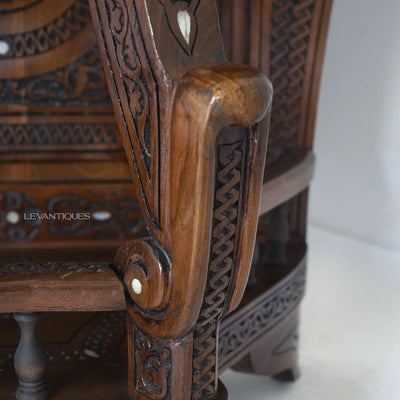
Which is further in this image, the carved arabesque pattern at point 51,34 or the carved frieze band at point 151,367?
the carved arabesque pattern at point 51,34

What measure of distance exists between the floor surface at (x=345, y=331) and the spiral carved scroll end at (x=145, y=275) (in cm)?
72

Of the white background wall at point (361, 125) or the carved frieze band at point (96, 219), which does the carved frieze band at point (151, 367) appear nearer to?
the carved frieze band at point (96, 219)

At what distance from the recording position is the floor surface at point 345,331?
A: 1519mm

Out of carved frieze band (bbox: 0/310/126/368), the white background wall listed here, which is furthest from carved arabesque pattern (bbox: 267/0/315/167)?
the white background wall

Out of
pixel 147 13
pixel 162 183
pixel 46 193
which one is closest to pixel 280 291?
pixel 46 193

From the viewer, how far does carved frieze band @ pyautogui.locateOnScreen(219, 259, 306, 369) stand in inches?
45.3

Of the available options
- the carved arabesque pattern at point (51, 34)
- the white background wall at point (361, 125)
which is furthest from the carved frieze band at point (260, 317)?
the white background wall at point (361, 125)

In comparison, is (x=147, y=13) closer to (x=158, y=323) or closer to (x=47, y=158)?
(x=158, y=323)

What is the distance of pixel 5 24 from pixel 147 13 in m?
0.59

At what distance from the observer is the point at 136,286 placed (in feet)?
2.73

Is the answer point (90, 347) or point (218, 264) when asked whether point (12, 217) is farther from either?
point (218, 264)

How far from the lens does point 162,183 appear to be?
784 millimetres

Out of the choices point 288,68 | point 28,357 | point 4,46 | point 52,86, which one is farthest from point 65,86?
point 28,357

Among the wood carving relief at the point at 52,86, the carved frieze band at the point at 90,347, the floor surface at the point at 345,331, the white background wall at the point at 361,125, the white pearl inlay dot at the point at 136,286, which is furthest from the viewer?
the white background wall at the point at 361,125
